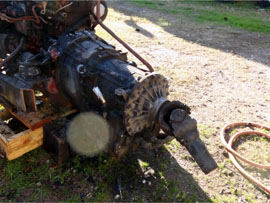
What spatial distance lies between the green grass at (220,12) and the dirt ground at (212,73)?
2.56ft

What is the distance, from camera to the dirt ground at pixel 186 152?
8.75ft

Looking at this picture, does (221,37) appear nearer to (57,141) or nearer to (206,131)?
(206,131)

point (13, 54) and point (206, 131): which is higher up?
point (13, 54)

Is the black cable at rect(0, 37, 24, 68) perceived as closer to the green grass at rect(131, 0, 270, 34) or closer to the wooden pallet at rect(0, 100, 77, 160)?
the wooden pallet at rect(0, 100, 77, 160)

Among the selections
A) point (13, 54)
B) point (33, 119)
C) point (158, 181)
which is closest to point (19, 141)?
point (33, 119)

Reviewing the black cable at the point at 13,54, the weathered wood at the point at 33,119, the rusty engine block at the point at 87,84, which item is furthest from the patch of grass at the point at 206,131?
the black cable at the point at 13,54

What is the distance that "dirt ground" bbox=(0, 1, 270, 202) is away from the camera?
8.75 feet

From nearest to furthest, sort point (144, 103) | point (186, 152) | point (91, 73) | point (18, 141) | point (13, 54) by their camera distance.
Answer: point (144, 103) < point (91, 73) < point (18, 141) < point (13, 54) < point (186, 152)

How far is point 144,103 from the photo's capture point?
2.33m

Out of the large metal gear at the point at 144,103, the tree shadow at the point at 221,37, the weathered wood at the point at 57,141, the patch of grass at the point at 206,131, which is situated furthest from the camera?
the tree shadow at the point at 221,37

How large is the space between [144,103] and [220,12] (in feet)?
34.1

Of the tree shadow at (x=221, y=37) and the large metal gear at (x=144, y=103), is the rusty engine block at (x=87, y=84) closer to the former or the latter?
the large metal gear at (x=144, y=103)

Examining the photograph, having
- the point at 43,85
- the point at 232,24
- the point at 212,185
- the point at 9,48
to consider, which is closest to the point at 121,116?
the point at 43,85

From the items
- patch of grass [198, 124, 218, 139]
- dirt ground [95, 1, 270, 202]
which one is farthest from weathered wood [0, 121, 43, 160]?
patch of grass [198, 124, 218, 139]
